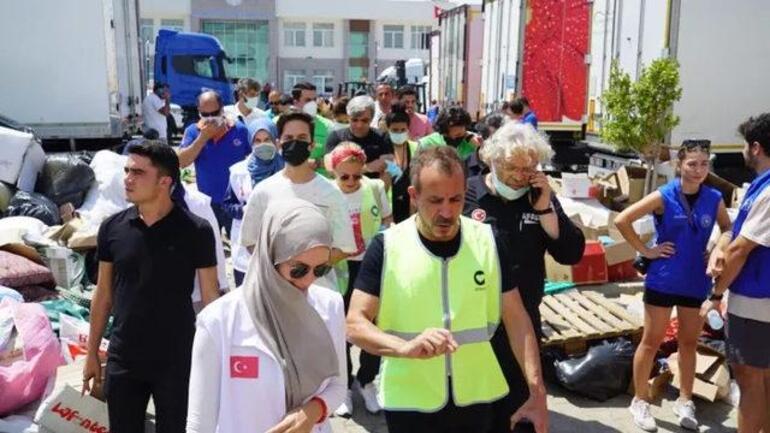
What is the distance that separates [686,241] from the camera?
4.16 m

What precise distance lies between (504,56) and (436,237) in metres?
12.1

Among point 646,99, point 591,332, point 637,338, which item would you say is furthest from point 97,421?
point 646,99

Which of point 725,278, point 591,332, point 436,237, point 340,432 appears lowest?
point 340,432

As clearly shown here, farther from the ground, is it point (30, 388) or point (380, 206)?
point (380, 206)

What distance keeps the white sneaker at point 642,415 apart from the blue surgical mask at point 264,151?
286cm

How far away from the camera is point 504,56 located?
45.6ft

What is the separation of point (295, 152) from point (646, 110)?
18.4 ft

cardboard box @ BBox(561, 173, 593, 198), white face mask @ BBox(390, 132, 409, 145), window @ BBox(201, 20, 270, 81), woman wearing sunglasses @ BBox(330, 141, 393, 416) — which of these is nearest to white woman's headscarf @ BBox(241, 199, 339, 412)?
woman wearing sunglasses @ BBox(330, 141, 393, 416)

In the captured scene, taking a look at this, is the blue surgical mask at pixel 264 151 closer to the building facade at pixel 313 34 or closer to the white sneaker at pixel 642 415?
the white sneaker at pixel 642 415

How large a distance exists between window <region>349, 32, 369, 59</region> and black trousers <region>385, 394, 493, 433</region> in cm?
5312

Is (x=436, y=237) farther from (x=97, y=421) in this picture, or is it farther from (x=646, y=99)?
(x=646, y=99)

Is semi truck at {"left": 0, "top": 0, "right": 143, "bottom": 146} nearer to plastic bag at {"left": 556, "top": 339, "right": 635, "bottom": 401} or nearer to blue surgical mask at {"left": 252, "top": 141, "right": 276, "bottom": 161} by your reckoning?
blue surgical mask at {"left": 252, "top": 141, "right": 276, "bottom": 161}

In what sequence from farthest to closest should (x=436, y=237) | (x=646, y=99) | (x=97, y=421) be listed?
(x=646, y=99) → (x=97, y=421) → (x=436, y=237)

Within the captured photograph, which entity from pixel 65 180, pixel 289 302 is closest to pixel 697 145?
pixel 289 302
